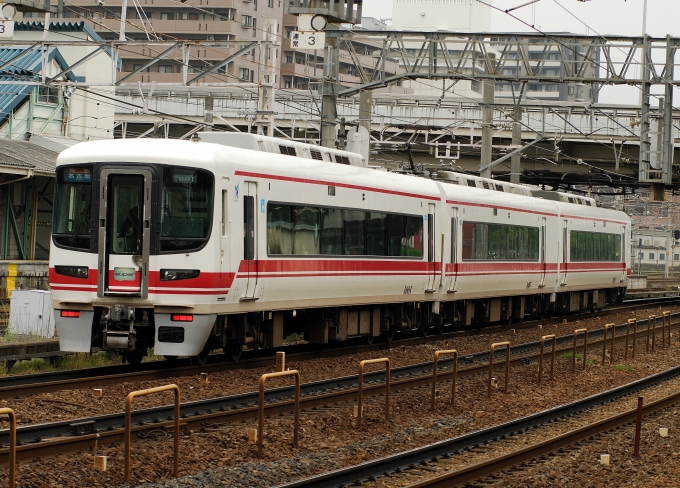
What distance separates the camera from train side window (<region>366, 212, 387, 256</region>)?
20.5m

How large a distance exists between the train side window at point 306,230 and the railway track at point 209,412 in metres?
2.44

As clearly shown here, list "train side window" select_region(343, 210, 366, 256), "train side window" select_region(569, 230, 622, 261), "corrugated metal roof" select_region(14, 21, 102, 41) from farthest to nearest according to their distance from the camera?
"corrugated metal roof" select_region(14, 21, 102, 41), "train side window" select_region(569, 230, 622, 261), "train side window" select_region(343, 210, 366, 256)

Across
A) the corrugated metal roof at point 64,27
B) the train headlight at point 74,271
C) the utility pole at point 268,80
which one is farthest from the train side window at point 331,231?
the corrugated metal roof at point 64,27

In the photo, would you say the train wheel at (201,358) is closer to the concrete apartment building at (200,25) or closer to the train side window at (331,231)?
the train side window at (331,231)

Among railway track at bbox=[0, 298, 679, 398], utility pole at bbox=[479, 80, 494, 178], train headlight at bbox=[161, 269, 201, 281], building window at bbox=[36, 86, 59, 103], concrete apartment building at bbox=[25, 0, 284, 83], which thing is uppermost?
concrete apartment building at bbox=[25, 0, 284, 83]

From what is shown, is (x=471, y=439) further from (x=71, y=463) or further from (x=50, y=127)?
(x=50, y=127)

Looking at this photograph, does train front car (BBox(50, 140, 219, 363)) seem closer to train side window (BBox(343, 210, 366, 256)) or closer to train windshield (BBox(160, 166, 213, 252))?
train windshield (BBox(160, 166, 213, 252))

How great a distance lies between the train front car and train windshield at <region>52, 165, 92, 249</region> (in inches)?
1.5

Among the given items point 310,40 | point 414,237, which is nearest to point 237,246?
point 414,237

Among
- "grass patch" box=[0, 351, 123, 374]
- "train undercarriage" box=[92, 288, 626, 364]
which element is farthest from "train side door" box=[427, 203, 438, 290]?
"grass patch" box=[0, 351, 123, 374]

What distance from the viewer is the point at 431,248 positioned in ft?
76.6

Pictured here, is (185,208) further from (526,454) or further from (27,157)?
(27,157)

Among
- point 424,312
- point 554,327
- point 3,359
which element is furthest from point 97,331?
point 554,327

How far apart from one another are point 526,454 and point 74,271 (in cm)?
742
